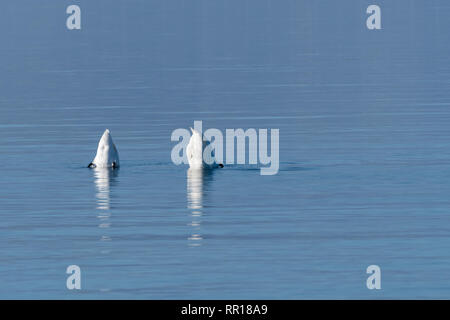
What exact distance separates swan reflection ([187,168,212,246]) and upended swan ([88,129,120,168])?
2.35m

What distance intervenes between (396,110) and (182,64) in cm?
3941

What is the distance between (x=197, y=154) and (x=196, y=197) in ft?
16.4

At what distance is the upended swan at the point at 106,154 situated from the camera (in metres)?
42.2

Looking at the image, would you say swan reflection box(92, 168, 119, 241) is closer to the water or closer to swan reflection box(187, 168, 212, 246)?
the water

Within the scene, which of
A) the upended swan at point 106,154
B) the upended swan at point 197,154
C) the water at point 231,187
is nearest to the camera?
the water at point 231,187

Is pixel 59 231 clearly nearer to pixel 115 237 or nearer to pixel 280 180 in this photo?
pixel 115 237

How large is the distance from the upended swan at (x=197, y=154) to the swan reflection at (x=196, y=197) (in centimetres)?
19

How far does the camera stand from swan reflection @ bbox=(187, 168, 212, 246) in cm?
3105

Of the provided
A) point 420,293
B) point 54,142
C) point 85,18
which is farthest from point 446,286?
point 85,18

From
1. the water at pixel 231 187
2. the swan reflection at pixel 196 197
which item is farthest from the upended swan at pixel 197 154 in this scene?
the water at pixel 231 187

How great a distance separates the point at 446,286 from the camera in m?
25.6

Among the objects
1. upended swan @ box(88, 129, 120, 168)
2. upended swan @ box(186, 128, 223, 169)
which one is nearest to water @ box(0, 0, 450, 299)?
upended swan @ box(88, 129, 120, 168)

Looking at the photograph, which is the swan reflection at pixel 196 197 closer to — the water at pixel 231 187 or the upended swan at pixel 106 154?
the water at pixel 231 187

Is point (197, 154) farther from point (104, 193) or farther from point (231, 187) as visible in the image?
point (104, 193)
